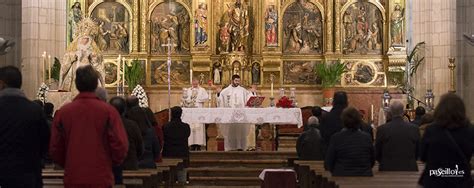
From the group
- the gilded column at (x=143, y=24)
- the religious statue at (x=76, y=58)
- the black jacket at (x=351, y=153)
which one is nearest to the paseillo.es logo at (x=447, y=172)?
the black jacket at (x=351, y=153)

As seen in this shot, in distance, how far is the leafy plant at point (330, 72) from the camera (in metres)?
25.0

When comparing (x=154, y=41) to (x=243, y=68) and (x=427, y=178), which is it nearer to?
(x=243, y=68)

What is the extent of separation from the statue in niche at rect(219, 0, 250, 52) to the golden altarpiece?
27 mm

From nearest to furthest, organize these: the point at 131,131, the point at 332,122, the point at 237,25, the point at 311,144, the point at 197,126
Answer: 1. the point at 131,131
2. the point at 332,122
3. the point at 311,144
4. the point at 197,126
5. the point at 237,25

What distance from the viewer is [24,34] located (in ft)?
80.2

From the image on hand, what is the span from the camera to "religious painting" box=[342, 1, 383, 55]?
25.7 metres

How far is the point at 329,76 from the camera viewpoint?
2502cm

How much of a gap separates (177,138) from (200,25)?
10.4 m

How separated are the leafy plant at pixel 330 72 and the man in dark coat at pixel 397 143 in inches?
544

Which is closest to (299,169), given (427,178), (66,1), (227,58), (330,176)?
(330,176)

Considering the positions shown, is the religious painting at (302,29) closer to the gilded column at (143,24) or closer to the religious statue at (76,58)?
the gilded column at (143,24)

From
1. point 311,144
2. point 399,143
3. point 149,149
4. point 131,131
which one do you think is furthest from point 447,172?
point 311,144

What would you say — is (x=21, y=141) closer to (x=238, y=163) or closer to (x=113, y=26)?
(x=238, y=163)

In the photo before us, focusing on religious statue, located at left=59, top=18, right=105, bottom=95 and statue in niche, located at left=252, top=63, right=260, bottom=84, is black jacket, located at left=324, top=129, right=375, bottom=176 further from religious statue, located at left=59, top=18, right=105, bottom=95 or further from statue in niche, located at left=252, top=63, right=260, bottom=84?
statue in niche, located at left=252, top=63, right=260, bottom=84
